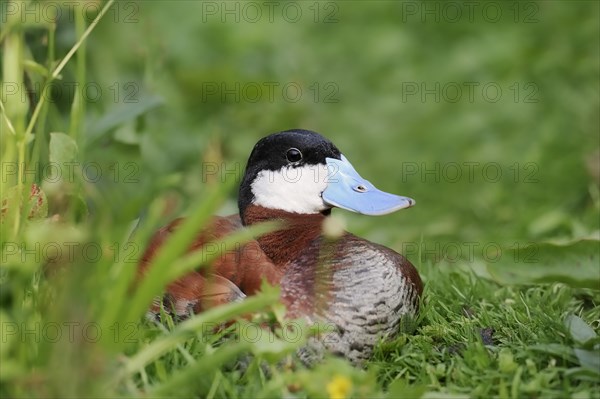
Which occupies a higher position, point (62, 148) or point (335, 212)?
point (62, 148)

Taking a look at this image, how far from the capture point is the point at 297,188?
2.52 meters

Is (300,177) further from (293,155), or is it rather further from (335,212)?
(335,212)

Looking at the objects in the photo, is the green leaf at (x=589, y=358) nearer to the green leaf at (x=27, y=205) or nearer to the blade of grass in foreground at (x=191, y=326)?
the blade of grass in foreground at (x=191, y=326)

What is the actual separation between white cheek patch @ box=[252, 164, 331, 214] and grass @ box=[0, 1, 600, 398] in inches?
12.3

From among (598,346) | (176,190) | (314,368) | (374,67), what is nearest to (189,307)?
(314,368)

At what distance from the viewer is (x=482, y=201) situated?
4508 millimetres

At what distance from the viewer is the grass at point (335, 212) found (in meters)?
1.96

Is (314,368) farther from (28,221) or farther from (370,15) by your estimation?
(370,15)

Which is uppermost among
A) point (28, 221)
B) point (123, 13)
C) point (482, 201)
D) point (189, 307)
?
point (123, 13)

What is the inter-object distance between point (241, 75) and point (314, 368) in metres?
2.83

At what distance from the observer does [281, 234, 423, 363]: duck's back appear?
2.24 metres

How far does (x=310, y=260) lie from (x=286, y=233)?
13 cm

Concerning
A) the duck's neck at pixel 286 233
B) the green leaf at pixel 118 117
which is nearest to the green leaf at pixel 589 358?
the duck's neck at pixel 286 233

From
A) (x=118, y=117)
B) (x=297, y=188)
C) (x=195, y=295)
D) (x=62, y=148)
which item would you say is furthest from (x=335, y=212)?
(x=195, y=295)
